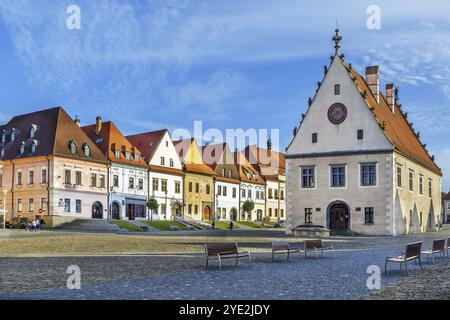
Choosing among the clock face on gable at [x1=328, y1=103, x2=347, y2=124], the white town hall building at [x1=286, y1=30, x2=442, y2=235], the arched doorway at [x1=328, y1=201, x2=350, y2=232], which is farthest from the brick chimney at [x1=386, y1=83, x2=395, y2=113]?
the arched doorway at [x1=328, y1=201, x2=350, y2=232]

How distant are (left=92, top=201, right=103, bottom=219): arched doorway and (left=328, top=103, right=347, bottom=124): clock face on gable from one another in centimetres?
2785

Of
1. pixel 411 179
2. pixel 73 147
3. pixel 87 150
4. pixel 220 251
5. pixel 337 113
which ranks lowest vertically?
pixel 220 251

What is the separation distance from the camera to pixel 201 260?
65.8 ft

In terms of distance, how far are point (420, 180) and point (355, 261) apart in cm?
3639

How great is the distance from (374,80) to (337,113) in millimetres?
7526

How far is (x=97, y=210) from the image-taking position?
2379 inches

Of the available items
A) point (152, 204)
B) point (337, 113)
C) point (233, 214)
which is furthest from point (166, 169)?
point (337, 113)

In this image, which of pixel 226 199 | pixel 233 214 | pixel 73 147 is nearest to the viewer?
pixel 73 147

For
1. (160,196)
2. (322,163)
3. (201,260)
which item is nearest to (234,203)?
(160,196)

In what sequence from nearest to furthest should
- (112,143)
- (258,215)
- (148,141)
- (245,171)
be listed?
(112,143)
(148,141)
(245,171)
(258,215)

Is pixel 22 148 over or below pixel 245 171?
over

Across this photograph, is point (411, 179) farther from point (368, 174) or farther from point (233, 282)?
point (233, 282)

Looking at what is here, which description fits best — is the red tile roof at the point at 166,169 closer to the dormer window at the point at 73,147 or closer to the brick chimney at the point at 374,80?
the dormer window at the point at 73,147

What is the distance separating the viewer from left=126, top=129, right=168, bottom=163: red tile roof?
68.4 metres
